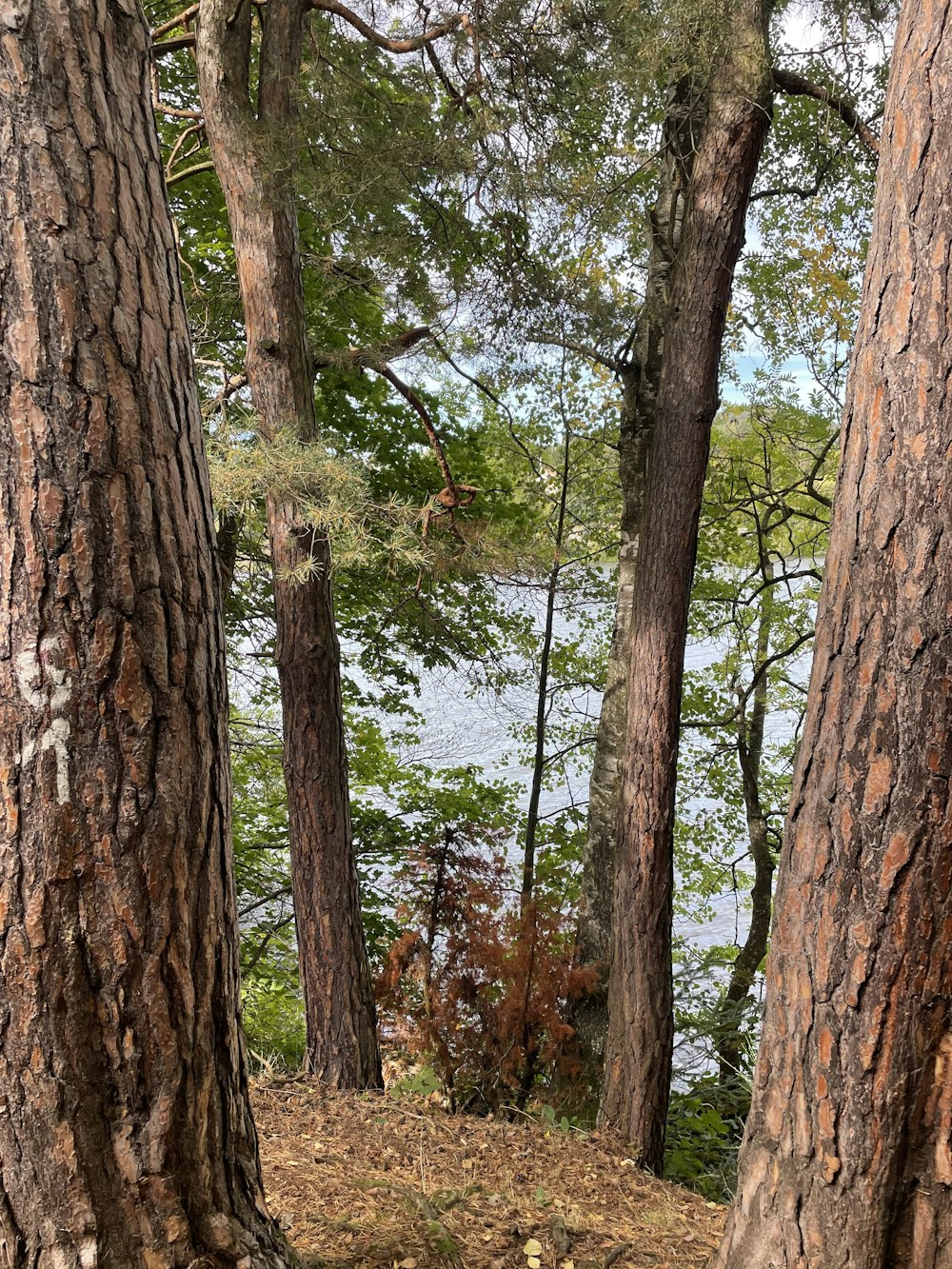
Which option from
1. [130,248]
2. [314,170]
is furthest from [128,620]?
[314,170]

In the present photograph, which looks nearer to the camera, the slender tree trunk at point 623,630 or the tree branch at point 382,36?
the tree branch at point 382,36

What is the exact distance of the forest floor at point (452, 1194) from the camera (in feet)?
8.42

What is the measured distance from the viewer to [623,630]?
237 inches

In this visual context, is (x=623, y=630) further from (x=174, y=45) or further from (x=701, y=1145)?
(x=174, y=45)

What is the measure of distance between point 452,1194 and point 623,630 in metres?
3.70

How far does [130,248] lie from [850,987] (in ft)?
6.73

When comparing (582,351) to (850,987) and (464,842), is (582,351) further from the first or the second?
(850,987)

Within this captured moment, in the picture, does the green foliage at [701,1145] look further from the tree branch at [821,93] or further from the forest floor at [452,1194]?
the tree branch at [821,93]

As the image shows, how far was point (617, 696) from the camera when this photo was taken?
6.16m

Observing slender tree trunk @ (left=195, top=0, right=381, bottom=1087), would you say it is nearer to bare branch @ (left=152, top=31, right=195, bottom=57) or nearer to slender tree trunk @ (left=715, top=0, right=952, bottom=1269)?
bare branch @ (left=152, top=31, right=195, bottom=57)

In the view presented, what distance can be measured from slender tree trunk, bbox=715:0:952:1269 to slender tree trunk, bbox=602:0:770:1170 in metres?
2.94

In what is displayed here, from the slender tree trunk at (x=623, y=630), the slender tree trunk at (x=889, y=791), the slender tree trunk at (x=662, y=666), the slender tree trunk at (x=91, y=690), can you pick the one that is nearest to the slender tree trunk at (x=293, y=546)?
the slender tree trunk at (x=662, y=666)

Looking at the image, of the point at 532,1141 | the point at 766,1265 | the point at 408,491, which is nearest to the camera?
the point at 766,1265

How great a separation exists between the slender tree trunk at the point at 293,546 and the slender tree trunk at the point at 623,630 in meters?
1.65
